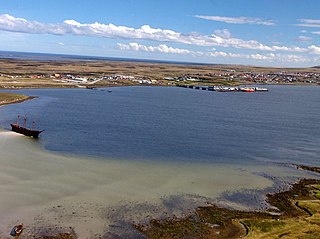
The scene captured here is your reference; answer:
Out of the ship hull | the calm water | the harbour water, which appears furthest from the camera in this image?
the ship hull

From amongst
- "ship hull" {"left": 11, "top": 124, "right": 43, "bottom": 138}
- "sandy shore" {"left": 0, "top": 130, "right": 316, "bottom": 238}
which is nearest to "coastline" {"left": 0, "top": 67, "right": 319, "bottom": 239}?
"sandy shore" {"left": 0, "top": 130, "right": 316, "bottom": 238}

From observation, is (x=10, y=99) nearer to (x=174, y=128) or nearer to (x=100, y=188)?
(x=174, y=128)

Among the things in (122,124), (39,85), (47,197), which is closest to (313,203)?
(47,197)

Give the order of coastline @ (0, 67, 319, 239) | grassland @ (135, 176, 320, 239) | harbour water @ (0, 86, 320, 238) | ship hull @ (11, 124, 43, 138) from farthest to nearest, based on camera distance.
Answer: ship hull @ (11, 124, 43, 138) < harbour water @ (0, 86, 320, 238) < coastline @ (0, 67, 319, 239) < grassland @ (135, 176, 320, 239)

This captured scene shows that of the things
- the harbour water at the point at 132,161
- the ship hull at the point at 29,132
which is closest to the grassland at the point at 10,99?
the harbour water at the point at 132,161

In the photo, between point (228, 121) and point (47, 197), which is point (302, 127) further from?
point (47, 197)

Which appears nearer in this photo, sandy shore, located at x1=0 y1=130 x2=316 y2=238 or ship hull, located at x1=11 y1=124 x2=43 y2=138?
sandy shore, located at x1=0 y1=130 x2=316 y2=238

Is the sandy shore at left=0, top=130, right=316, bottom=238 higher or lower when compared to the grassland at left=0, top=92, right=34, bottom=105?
lower

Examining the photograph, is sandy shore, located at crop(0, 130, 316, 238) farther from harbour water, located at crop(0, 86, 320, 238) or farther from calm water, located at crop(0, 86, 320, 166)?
calm water, located at crop(0, 86, 320, 166)
